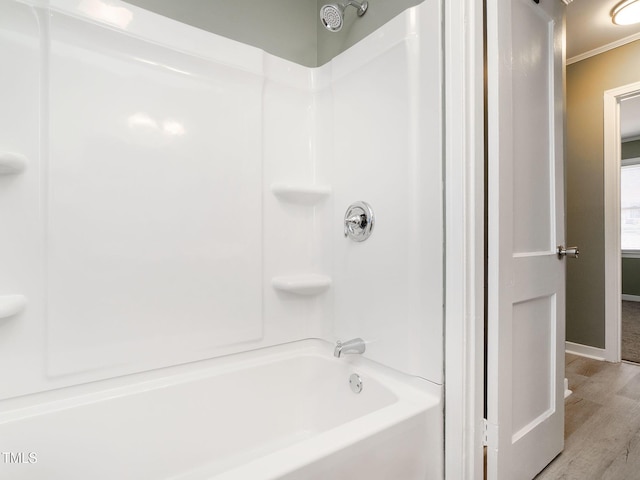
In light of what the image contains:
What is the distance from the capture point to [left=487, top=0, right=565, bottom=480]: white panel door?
122cm

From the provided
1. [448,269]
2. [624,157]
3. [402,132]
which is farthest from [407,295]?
[624,157]

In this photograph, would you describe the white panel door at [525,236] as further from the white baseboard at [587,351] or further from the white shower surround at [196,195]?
the white baseboard at [587,351]

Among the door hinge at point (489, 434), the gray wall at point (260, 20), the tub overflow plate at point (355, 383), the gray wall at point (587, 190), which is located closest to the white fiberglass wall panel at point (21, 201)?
the gray wall at point (260, 20)

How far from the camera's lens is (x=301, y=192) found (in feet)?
5.63

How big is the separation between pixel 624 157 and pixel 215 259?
6.54 metres

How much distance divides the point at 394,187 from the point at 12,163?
1.34 meters

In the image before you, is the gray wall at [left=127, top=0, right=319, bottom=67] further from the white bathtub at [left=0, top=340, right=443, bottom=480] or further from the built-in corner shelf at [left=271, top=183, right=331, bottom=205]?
the white bathtub at [left=0, top=340, right=443, bottom=480]

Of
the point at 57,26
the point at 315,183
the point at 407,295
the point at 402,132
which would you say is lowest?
the point at 407,295

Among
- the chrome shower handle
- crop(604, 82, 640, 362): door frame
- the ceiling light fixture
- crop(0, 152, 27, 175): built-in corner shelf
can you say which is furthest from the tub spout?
the ceiling light fixture

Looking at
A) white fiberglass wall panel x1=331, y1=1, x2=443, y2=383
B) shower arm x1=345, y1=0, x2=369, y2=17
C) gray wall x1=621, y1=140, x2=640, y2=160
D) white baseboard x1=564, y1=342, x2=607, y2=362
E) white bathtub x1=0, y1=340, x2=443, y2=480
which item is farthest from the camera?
gray wall x1=621, y1=140, x2=640, y2=160

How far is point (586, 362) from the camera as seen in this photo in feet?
9.01

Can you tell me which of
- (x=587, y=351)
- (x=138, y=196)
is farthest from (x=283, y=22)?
(x=587, y=351)

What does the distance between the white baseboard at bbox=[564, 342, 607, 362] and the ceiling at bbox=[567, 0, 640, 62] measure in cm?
240

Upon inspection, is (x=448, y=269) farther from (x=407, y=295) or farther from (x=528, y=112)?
(x=528, y=112)
